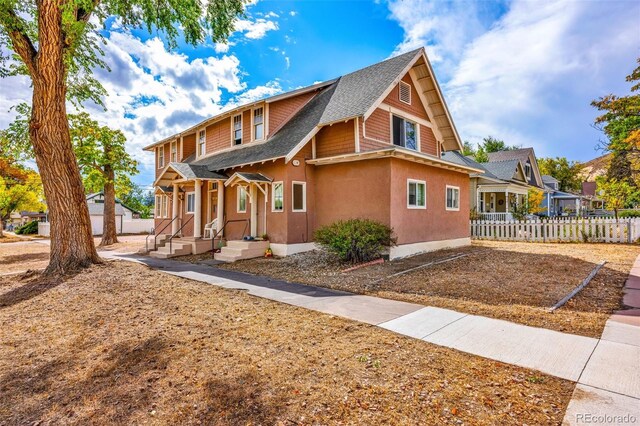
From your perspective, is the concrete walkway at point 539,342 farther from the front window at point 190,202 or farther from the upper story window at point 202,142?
the upper story window at point 202,142

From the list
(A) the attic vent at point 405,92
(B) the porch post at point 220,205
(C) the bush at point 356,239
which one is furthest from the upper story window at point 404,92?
(B) the porch post at point 220,205

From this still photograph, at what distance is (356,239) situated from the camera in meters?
10.4

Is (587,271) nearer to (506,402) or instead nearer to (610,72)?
(506,402)

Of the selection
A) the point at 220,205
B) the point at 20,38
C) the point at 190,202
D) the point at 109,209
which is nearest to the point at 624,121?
the point at 220,205

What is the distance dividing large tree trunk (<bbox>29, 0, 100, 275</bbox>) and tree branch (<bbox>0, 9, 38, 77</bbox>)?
40 cm

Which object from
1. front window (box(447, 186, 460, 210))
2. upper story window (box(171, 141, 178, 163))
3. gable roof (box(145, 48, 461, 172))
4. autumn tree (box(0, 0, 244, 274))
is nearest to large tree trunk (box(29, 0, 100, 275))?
autumn tree (box(0, 0, 244, 274))

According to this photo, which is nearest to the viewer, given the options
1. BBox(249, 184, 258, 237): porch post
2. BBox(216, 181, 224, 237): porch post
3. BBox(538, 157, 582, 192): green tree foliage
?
BBox(249, 184, 258, 237): porch post

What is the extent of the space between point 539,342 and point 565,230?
1421cm

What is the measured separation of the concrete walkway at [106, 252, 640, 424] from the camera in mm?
3053

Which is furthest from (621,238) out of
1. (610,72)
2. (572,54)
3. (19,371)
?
(19,371)

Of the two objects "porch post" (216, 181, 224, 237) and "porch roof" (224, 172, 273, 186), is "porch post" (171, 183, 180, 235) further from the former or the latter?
"porch roof" (224, 172, 273, 186)

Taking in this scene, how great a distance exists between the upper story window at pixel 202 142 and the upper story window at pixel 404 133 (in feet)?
37.4

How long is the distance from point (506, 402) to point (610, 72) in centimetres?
2364

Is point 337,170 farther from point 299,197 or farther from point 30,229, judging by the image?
point 30,229
